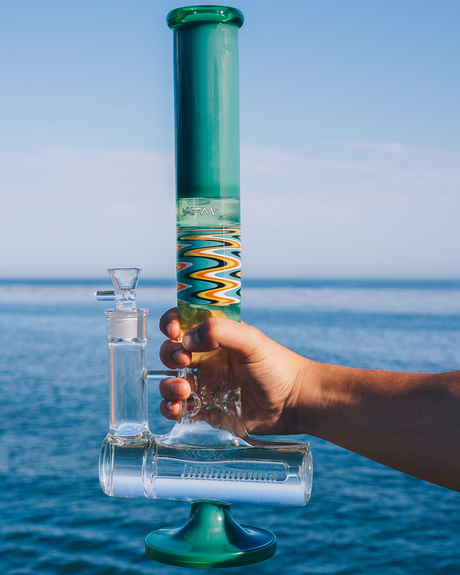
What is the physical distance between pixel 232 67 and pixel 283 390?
1.01 meters

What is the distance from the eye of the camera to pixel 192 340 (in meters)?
1.30

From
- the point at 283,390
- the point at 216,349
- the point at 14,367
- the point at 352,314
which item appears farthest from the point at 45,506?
the point at 352,314

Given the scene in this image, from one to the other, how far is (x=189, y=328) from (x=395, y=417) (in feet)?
2.29

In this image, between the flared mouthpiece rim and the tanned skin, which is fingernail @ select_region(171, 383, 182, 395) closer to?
the tanned skin

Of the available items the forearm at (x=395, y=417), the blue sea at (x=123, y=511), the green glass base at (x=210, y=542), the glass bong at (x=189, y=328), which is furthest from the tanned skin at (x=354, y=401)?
the blue sea at (x=123, y=511)

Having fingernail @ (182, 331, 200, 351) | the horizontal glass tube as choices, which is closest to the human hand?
fingernail @ (182, 331, 200, 351)

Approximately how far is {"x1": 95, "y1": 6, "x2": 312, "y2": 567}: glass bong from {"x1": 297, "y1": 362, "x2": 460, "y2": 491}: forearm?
0.49m

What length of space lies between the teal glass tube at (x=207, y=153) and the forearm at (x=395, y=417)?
67 centimetres

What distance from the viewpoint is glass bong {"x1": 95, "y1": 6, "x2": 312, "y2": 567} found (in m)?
1.24

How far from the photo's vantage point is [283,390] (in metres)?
1.91

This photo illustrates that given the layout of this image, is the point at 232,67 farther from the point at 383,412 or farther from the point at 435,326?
the point at 435,326

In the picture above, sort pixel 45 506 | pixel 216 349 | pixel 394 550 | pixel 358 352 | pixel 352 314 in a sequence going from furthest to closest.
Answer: pixel 352 314, pixel 358 352, pixel 45 506, pixel 394 550, pixel 216 349

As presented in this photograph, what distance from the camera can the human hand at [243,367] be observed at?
4.34 feet

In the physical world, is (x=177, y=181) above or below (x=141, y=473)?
above
